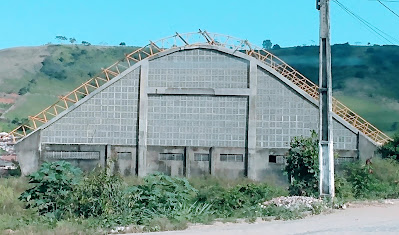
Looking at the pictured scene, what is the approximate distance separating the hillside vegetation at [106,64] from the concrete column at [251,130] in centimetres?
3814

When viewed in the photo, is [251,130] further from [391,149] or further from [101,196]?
[101,196]

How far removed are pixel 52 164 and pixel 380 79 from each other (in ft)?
245

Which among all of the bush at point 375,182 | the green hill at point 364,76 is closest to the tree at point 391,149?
the bush at point 375,182

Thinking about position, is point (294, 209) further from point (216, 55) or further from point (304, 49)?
point (304, 49)

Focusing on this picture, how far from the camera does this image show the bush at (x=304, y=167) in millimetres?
20375

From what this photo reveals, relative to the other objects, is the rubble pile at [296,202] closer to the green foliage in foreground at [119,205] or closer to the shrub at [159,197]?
the green foliage in foreground at [119,205]

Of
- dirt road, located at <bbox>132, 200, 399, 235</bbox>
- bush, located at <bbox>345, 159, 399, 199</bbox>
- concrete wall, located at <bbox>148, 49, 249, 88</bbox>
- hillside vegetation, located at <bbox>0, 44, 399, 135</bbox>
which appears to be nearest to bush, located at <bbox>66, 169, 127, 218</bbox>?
dirt road, located at <bbox>132, 200, 399, 235</bbox>

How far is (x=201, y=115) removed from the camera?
3478cm

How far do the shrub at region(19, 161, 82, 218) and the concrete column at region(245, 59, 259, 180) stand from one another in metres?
17.0

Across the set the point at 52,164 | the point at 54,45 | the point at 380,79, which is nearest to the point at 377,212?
the point at 52,164

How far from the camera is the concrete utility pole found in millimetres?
18844

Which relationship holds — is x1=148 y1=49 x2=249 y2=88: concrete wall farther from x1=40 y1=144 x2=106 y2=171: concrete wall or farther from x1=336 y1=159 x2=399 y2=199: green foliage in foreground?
x1=336 y1=159 x2=399 y2=199: green foliage in foreground

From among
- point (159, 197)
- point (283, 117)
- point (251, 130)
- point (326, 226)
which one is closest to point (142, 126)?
point (251, 130)

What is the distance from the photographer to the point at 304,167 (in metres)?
21.0
